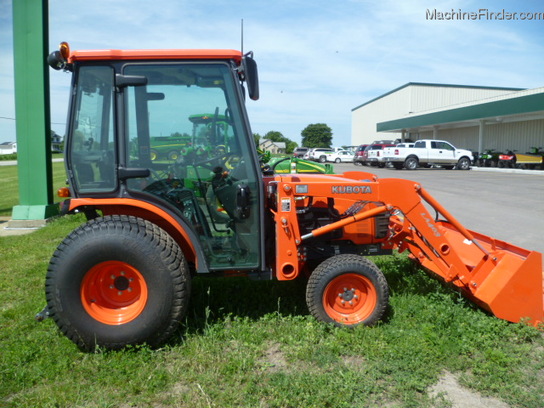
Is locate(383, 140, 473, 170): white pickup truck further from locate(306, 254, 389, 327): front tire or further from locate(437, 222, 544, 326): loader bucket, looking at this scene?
locate(306, 254, 389, 327): front tire

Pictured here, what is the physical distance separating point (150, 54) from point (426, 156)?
26620 mm

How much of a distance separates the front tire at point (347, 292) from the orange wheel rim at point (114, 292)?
4.77 ft

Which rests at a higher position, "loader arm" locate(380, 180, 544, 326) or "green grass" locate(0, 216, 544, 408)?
"loader arm" locate(380, 180, 544, 326)

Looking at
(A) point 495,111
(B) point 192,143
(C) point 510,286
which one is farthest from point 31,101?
(A) point 495,111

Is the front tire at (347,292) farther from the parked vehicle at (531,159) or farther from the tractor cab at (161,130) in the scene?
the parked vehicle at (531,159)

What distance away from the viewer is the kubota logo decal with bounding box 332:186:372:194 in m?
4.11

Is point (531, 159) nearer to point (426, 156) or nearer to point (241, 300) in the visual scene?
point (426, 156)

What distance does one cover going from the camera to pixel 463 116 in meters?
33.6

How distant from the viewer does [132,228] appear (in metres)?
3.50

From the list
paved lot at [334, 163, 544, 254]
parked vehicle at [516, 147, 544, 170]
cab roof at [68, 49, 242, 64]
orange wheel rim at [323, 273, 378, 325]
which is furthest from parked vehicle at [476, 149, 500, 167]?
cab roof at [68, 49, 242, 64]

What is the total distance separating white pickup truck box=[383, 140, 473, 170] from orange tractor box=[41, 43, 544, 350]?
78.7ft

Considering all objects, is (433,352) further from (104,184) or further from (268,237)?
(104,184)

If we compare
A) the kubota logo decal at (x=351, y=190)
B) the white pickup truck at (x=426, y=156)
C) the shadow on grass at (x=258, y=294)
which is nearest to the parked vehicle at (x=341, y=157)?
the white pickup truck at (x=426, y=156)

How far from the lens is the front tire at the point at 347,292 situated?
393 centimetres
